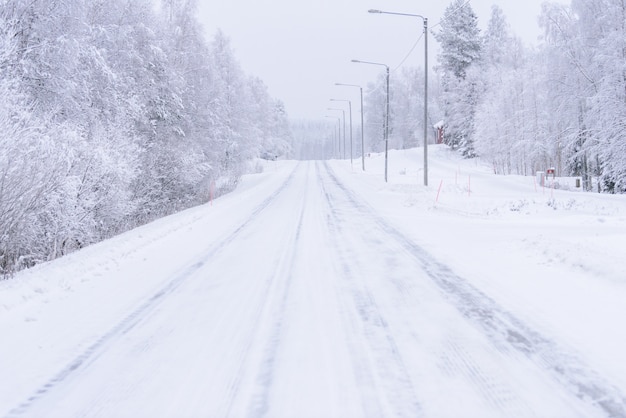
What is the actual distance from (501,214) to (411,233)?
5160mm

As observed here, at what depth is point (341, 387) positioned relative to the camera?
3.52m

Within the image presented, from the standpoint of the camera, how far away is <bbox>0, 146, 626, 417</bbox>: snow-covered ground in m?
3.38

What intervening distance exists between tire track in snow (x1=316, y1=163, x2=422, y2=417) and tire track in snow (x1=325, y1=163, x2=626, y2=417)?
103 cm

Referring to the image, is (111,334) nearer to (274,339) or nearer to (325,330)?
(274,339)

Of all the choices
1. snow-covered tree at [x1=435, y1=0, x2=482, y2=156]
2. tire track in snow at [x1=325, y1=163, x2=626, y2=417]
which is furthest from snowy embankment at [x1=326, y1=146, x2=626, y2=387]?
snow-covered tree at [x1=435, y1=0, x2=482, y2=156]

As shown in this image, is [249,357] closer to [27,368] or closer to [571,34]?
[27,368]

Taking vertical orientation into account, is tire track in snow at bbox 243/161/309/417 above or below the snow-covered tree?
below

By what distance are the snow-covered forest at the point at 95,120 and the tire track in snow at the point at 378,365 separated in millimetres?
7412

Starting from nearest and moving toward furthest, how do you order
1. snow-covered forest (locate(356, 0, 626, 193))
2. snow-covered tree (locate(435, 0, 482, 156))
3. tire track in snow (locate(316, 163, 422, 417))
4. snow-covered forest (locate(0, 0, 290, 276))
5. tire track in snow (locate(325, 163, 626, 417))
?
1. tire track in snow (locate(316, 163, 422, 417))
2. tire track in snow (locate(325, 163, 626, 417))
3. snow-covered forest (locate(0, 0, 290, 276))
4. snow-covered forest (locate(356, 0, 626, 193))
5. snow-covered tree (locate(435, 0, 482, 156))

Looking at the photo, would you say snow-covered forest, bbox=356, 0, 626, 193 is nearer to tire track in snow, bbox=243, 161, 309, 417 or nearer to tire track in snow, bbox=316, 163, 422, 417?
tire track in snow, bbox=243, 161, 309, 417

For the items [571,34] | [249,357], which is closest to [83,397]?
[249,357]

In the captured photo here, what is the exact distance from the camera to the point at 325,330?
471 cm

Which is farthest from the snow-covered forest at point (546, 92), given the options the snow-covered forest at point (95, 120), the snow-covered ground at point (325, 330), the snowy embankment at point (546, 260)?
the snow-covered ground at point (325, 330)

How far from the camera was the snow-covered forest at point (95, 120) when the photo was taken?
10000 mm
